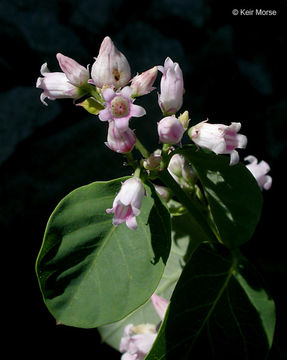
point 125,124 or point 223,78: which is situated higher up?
point 125,124

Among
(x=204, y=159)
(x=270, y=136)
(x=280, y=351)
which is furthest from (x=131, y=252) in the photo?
(x=270, y=136)

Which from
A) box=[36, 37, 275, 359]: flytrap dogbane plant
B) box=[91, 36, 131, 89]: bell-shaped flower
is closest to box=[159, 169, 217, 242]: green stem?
box=[36, 37, 275, 359]: flytrap dogbane plant

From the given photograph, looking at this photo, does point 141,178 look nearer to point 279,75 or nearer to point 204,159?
point 204,159

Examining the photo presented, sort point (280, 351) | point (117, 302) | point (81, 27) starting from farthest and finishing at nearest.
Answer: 1. point (81, 27)
2. point (280, 351)
3. point (117, 302)

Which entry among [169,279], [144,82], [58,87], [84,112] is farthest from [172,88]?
[84,112]

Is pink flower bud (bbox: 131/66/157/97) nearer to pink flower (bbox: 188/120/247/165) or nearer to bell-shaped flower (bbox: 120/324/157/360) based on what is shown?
pink flower (bbox: 188/120/247/165)

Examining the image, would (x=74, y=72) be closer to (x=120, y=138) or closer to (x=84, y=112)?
(x=120, y=138)

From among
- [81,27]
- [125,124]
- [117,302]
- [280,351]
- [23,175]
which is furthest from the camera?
[81,27]
